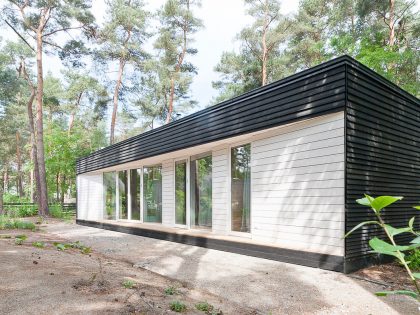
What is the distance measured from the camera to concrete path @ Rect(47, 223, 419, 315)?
2.81 meters

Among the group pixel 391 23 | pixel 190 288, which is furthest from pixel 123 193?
pixel 391 23

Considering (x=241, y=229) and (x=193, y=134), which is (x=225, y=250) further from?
(x=193, y=134)

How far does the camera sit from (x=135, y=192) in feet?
32.7

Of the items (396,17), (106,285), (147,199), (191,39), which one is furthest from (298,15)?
(106,285)

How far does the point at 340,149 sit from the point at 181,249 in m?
3.43

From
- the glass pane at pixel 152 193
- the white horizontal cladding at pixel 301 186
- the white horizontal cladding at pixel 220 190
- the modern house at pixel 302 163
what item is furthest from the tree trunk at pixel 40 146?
the white horizontal cladding at pixel 301 186

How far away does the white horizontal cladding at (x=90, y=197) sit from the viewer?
11.6 meters

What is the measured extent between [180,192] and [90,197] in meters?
5.77

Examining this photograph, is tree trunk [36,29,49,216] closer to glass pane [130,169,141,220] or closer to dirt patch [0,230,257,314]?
glass pane [130,169,141,220]

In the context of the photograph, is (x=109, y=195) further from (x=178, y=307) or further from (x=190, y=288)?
(x=178, y=307)

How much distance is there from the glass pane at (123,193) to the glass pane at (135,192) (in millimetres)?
424

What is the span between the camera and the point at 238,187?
598cm

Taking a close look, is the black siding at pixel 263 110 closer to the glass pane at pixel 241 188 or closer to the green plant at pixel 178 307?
the glass pane at pixel 241 188

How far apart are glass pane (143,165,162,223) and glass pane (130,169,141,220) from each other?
392mm
